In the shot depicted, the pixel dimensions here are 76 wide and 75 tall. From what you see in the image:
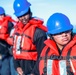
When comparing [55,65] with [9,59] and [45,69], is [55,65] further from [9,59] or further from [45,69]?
[9,59]

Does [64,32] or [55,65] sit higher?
[64,32]

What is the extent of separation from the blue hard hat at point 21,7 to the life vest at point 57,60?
1336 millimetres

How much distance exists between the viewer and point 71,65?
4.20 m

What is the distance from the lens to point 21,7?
5949 mm

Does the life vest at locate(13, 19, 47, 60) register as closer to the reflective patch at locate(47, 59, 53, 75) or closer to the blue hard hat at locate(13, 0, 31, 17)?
the blue hard hat at locate(13, 0, 31, 17)

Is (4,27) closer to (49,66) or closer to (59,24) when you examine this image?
(59,24)

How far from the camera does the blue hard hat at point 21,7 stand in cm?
575

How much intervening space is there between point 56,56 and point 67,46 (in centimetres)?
21

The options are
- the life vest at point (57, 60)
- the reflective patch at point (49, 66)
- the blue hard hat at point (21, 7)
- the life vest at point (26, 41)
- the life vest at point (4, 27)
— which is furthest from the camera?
the life vest at point (4, 27)

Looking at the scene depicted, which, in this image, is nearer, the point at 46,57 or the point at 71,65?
the point at 71,65

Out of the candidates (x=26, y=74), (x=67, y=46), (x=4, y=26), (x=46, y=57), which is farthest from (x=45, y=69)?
(x=4, y=26)

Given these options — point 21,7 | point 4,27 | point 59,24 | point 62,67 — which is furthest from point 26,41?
point 4,27

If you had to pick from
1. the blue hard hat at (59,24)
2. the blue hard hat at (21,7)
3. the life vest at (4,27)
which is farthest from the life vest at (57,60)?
the life vest at (4,27)

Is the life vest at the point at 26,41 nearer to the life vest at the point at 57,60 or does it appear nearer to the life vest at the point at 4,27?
the life vest at the point at 57,60
